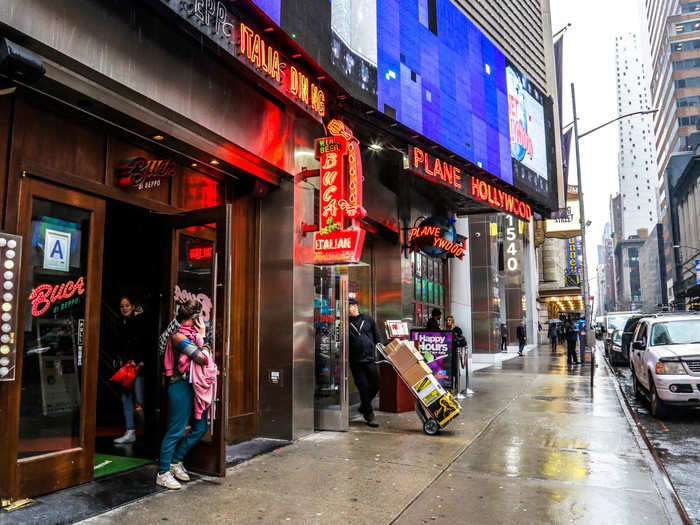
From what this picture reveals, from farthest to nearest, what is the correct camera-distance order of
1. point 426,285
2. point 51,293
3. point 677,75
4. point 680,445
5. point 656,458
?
point 677,75 → point 426,285 → point 680,445 → point 656,458 → point 51,293

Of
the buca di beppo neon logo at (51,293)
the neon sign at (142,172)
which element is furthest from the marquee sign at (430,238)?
the buca di beppo neon logo at (51,293)

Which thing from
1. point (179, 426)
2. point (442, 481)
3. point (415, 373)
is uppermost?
point (415, 373)

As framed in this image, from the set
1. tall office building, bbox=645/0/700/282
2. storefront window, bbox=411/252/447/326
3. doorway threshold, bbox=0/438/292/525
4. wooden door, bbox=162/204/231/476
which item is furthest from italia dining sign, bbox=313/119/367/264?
tall office building, bbox=645/0/700/282

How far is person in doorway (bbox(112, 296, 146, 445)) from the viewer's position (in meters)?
6.95

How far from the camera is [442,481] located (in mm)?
5711

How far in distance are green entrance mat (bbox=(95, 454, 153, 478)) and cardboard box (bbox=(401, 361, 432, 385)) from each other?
12.8 ft

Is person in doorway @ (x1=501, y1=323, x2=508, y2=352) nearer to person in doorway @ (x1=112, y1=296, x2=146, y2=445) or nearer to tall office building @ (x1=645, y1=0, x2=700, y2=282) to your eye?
person in doorway @ (x1=112, y1=296, x2=146, y2=445)

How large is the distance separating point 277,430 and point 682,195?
108 meters

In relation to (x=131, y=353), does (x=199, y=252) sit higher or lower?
higher

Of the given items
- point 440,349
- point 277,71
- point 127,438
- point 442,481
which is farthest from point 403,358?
point 277,71

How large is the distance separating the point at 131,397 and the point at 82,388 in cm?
166

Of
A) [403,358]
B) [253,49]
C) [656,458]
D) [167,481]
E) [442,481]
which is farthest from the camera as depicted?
[403,358]

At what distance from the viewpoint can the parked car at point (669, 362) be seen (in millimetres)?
9195

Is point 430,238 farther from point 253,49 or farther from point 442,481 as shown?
point 442,481
